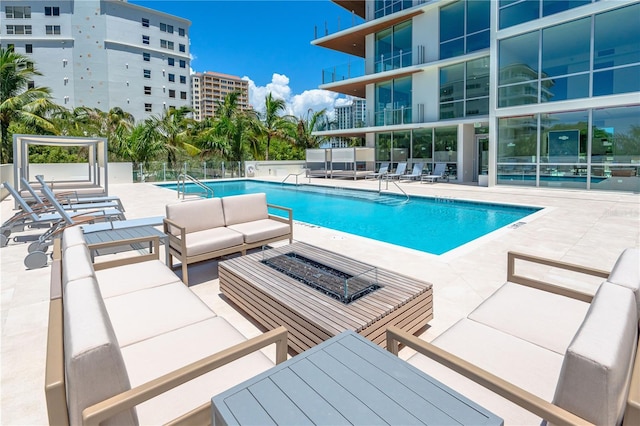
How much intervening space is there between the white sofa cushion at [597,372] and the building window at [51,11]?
185 feet

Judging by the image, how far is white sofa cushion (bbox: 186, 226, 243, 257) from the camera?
4.66m

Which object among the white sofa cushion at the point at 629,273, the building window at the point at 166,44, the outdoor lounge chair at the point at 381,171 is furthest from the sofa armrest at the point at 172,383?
the building window at the point at 166,44

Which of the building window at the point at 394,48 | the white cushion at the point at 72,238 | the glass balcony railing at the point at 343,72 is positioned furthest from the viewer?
the glass balcony railing at the point at 343,72

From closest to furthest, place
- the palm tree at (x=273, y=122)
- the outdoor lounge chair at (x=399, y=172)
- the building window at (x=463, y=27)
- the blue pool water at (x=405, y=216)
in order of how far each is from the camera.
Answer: the blue pool water at (x=405, y=216) < the building window at (x=463, y=27) < the outdoor lounge chair at (x=399, y=172) < the palm tree at (x=273, y=122)

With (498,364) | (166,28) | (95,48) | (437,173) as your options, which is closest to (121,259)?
(498,364)

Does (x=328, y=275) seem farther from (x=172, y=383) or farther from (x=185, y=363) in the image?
(x=172, y=383)

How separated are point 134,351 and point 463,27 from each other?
20334 mm

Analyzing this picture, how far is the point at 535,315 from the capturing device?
269 centimetres

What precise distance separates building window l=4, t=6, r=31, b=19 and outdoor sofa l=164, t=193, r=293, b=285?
5264 cm

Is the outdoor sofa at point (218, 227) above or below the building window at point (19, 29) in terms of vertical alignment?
below

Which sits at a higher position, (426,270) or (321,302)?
(321,302)

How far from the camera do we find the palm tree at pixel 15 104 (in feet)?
60.5

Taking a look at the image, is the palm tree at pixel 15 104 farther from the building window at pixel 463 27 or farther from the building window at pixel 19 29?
the building window at pixel 19 29

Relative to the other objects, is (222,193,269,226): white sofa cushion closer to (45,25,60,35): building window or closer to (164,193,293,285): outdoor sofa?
(164,193,293,285): outdoor sofa
